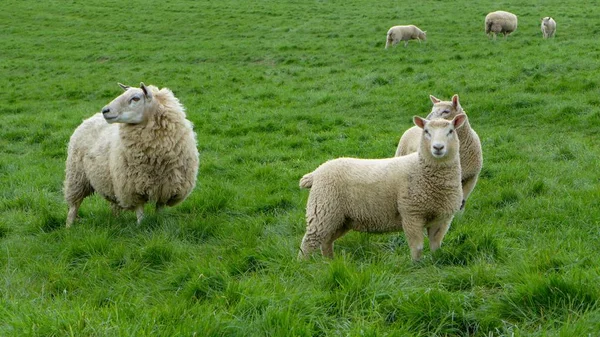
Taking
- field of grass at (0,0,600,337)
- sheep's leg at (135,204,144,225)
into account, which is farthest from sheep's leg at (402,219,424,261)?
sheep's leg at (135,204,144,225)

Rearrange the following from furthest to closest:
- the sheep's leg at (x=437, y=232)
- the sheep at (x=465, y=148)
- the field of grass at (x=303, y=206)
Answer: the sheep at (x=465, y=148)
the sheep's leg at (x=437, y=232)
the field of grass at (x=303, y=206)

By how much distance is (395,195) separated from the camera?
14.7ft

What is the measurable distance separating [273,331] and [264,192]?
3.98 m

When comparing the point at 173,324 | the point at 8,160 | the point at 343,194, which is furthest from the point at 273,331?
the point at 8,160

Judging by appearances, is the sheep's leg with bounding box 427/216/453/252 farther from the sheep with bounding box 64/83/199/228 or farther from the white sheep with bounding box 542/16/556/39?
the white sheep with bounding box 542/16/556/39

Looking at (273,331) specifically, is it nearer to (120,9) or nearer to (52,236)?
(52,236)

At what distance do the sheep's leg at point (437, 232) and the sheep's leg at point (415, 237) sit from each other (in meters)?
0.22

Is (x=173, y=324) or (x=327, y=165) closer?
(x=173, y=324)

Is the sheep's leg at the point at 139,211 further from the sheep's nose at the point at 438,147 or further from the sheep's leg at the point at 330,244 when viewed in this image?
the sheep's nose at the point at 438,147

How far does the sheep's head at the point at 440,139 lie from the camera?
4.26 metres

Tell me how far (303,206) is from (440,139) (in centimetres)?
228

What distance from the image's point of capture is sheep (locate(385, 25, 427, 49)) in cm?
2019

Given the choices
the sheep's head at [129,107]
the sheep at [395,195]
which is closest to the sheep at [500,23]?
the sheep's head at [129,107]

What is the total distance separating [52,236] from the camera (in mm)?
5738
